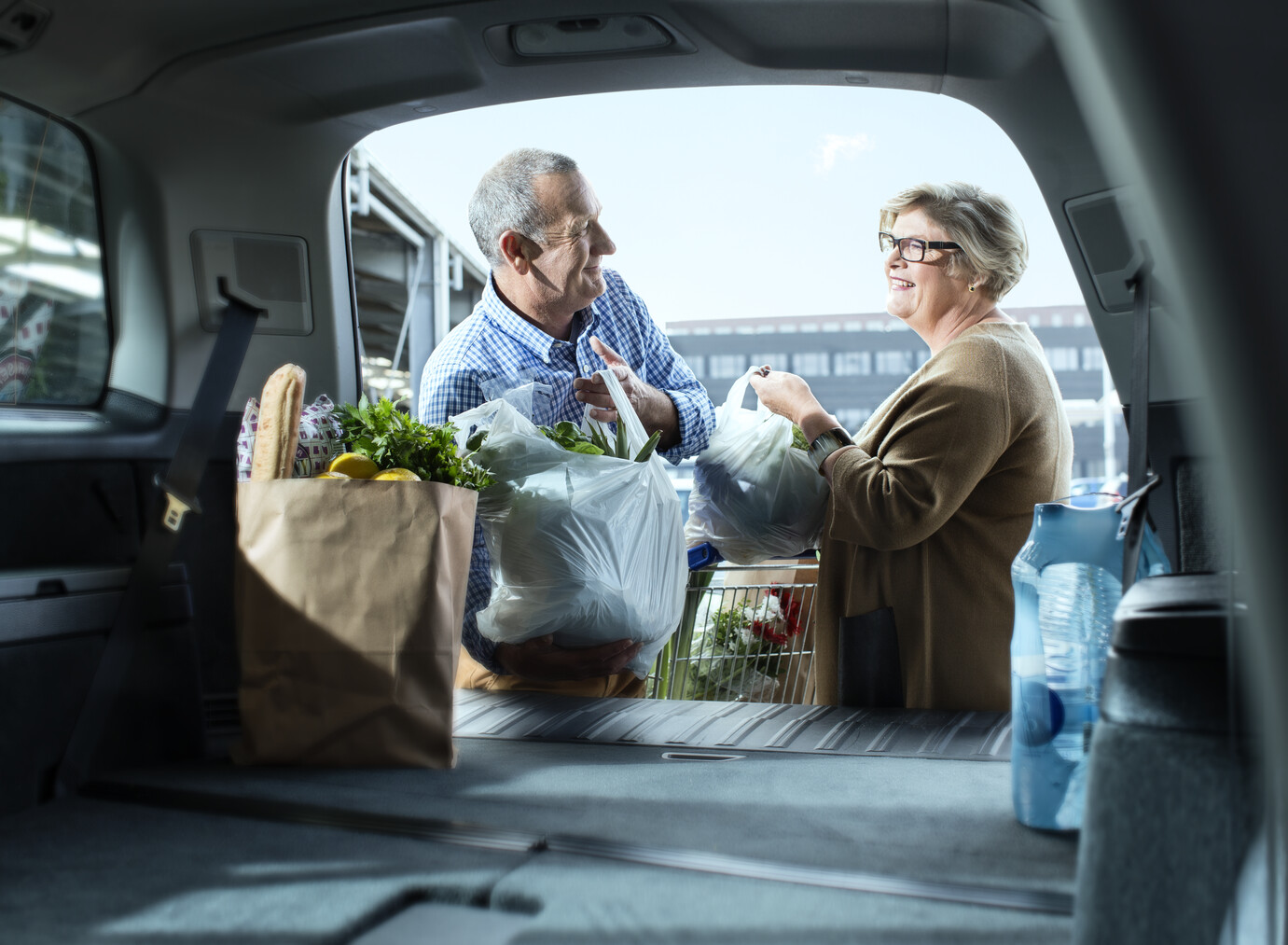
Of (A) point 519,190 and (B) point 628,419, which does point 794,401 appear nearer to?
(B) point 628,419

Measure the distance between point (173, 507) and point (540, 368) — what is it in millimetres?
929

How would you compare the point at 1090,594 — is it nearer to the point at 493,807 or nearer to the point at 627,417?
the point at 493,807

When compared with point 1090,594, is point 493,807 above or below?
below

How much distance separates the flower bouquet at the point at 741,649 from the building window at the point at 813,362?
22179 millimetres

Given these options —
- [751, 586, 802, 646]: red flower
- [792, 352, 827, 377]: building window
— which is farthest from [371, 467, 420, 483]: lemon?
[792, 352, 827, 377]: building window

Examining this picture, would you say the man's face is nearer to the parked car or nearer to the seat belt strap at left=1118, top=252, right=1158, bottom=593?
the parked car

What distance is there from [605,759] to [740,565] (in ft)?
2.77

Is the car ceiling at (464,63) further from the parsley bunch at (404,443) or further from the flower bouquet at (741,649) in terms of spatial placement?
the flower bouquet at (741,649)

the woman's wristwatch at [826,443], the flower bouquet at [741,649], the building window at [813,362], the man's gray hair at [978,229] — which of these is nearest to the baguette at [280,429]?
the woman's wristwatch at [826,443]

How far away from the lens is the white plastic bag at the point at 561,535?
164cm

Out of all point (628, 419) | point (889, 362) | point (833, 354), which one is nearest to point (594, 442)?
point (628, 419)

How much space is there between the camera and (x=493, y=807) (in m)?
1.21

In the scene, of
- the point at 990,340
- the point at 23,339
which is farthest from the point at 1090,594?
the point at 23,339

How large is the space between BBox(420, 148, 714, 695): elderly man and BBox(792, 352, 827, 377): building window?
22288 millimetres
